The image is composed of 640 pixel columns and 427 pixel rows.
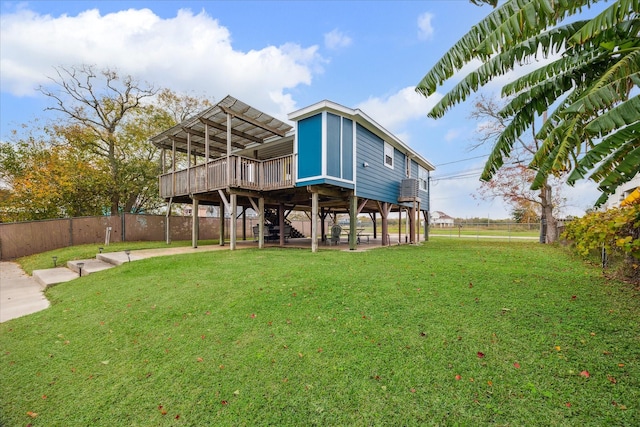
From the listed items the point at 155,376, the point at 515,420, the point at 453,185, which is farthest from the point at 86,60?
the point at 453,185

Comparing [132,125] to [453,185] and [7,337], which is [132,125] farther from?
[453,185]

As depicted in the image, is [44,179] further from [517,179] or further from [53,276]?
[517,179]

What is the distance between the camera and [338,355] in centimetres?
274

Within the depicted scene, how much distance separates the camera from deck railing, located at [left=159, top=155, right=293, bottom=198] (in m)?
9.83

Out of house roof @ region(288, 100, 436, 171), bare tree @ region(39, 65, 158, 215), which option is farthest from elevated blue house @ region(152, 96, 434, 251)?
bare tree @ region(39, 65, 158, 215)

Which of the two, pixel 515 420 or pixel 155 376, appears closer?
pixel 515 420

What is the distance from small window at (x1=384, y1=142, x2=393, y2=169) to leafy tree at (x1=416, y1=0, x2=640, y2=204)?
7.56 m

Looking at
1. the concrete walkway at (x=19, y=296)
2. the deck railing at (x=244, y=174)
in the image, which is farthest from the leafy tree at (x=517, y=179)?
the concrete walkway at (x=19, y=296)

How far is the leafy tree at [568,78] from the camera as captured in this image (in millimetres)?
2846

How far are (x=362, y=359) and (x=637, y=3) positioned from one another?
4451 mm

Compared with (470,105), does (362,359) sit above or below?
below

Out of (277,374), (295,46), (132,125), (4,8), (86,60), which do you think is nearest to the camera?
(277,374)

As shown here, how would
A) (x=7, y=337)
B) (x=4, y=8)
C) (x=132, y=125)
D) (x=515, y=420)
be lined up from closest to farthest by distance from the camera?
1. (x=515, y=420)
2. (x=7, y=337)
3. (x=4, y=8)
4. (x=132, y=125)

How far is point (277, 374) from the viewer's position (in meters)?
2.54
